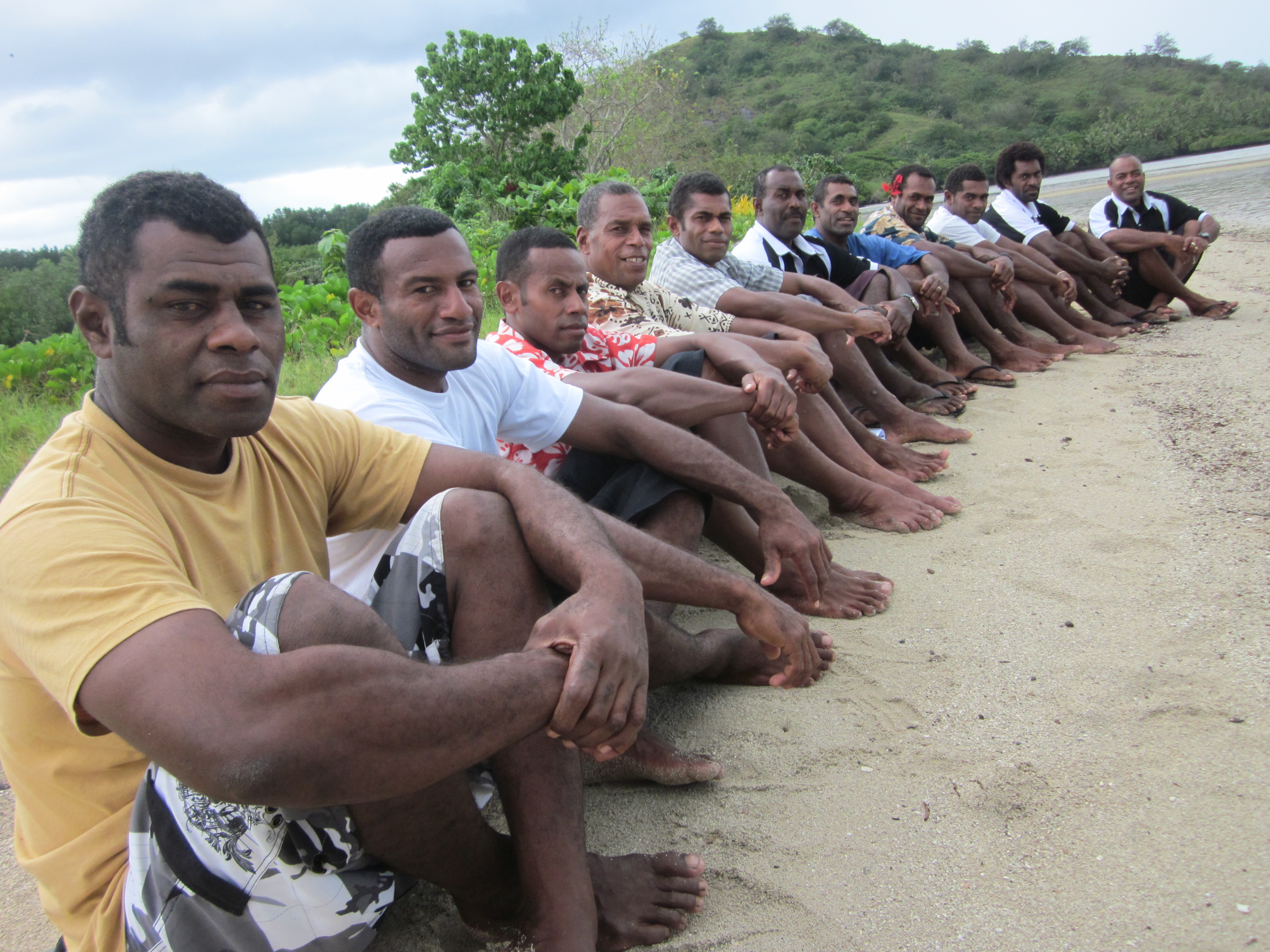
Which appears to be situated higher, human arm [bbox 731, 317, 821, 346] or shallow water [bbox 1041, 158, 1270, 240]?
shallow water [bbox 1041, 158, 1270, 240]

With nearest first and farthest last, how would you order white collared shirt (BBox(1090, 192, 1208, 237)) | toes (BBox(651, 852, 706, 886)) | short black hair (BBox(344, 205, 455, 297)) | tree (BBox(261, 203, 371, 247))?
toes (BBox(651, 852, 706, 886)) → short black hair (BBox(344, 205, 455, 297)) → white collared shirt (BBox(1090, 192, 1208, 237)) → tree (BBox(261, 203, 371, 247))

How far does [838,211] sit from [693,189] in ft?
5.05

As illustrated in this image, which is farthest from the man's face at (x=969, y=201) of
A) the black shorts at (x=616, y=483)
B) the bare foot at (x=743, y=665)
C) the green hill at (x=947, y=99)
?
the green hill at (x=947, y=99)

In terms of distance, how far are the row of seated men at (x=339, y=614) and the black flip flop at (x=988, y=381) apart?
336 centimetres

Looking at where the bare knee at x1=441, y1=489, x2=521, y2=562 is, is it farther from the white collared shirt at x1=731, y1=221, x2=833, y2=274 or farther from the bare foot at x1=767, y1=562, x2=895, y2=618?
the white collared shirt at x1=731, y1=221, x2=833, y2=274

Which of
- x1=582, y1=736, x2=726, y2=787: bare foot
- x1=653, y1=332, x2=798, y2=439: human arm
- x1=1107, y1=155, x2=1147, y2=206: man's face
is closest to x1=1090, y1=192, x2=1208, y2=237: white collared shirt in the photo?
x1=1107, y1=155, x2=1147, y2=206: man's face

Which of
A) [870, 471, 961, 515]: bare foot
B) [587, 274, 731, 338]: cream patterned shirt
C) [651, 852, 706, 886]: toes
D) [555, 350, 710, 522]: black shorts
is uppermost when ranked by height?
[587, 274, 731, 338]: cream patterned shirt

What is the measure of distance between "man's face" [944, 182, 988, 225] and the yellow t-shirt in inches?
245

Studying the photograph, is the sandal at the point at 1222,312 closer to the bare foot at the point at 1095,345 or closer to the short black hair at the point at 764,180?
the bare foot at the point at 1095,345

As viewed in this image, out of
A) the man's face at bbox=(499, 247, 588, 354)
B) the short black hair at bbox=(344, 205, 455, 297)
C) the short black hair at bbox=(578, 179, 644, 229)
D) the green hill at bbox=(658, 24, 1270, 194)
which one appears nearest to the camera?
the short black hair at bbox=(344, 205, 455, 297)

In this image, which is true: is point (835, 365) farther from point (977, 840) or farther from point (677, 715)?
point (977, 840)

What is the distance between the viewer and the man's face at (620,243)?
4.04 metres

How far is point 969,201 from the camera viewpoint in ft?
22.3

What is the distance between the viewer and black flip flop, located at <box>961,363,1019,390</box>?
558 centimetres
